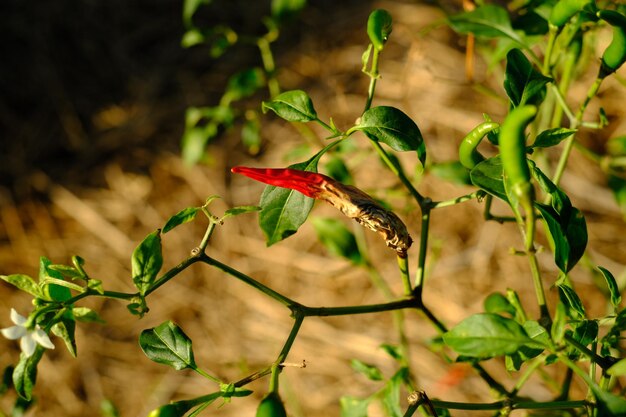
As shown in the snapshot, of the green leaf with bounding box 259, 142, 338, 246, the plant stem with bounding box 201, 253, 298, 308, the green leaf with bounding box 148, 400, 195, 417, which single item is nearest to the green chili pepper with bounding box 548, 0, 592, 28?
the green leaf with bounding box 259, 142, 338, 246

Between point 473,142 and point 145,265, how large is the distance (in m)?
0.30

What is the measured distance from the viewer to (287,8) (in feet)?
2.91

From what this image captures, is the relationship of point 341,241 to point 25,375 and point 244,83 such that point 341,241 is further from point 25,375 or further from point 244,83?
point 25,375

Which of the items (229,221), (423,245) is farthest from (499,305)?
(229,221)

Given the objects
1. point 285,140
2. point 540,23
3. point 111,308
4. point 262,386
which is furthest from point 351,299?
point 540,23

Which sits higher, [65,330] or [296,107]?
[296,107]

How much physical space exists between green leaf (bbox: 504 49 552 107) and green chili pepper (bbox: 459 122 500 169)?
1.6 inches

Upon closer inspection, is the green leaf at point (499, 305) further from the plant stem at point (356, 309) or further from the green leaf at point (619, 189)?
the green leaf at point (619, 189)

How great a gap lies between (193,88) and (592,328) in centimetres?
178

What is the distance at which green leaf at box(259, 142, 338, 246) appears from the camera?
0.53m

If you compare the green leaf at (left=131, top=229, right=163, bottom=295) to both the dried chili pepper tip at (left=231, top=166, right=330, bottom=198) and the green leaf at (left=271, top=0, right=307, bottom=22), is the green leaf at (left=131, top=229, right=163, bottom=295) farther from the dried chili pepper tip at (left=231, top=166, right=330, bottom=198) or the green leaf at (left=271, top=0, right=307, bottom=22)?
the green leaf at (left=271, top=0, right=307, bottom=22)

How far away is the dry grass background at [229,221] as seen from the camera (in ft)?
5.12

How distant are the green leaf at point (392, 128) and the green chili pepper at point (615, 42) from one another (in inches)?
6.9

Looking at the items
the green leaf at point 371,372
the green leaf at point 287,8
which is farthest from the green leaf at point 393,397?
the green leaf at point 287,8
